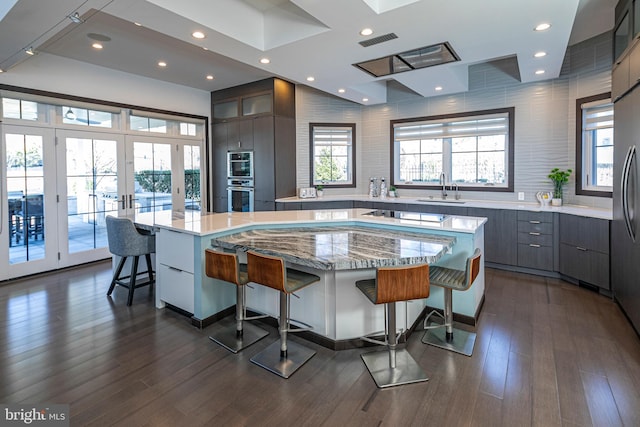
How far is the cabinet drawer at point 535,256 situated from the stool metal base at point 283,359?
3.45 metres

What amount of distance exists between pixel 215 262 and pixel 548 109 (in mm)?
4893

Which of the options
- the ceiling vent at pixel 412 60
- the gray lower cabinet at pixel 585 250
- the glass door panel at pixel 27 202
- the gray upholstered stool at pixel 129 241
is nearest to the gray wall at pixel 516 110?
the gray lower cabinet at pixel 585 250

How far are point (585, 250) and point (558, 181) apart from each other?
1156mm

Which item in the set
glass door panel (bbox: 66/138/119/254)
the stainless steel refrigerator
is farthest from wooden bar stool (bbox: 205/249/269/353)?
glass door panel (bbox: 66/138/119/254)

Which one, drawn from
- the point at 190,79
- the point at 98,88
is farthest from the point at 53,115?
the point at 190,79

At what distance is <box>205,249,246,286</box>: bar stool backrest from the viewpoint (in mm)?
2715

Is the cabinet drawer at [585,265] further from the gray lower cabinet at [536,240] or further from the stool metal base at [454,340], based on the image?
the stool metal base at [454,340]

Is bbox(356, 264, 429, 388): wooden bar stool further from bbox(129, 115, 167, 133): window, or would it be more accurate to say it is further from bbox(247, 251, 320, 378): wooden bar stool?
bbox(129, 115, 167, 133): window

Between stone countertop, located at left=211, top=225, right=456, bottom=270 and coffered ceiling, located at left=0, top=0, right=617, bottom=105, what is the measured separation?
1830 millimetres

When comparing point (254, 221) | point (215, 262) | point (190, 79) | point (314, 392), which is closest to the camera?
point (314, 392)

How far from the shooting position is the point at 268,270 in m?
2.46

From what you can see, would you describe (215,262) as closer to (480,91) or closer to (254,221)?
(254,221)

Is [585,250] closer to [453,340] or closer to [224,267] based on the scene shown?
[453,340]

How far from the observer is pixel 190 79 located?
19.6 feet
